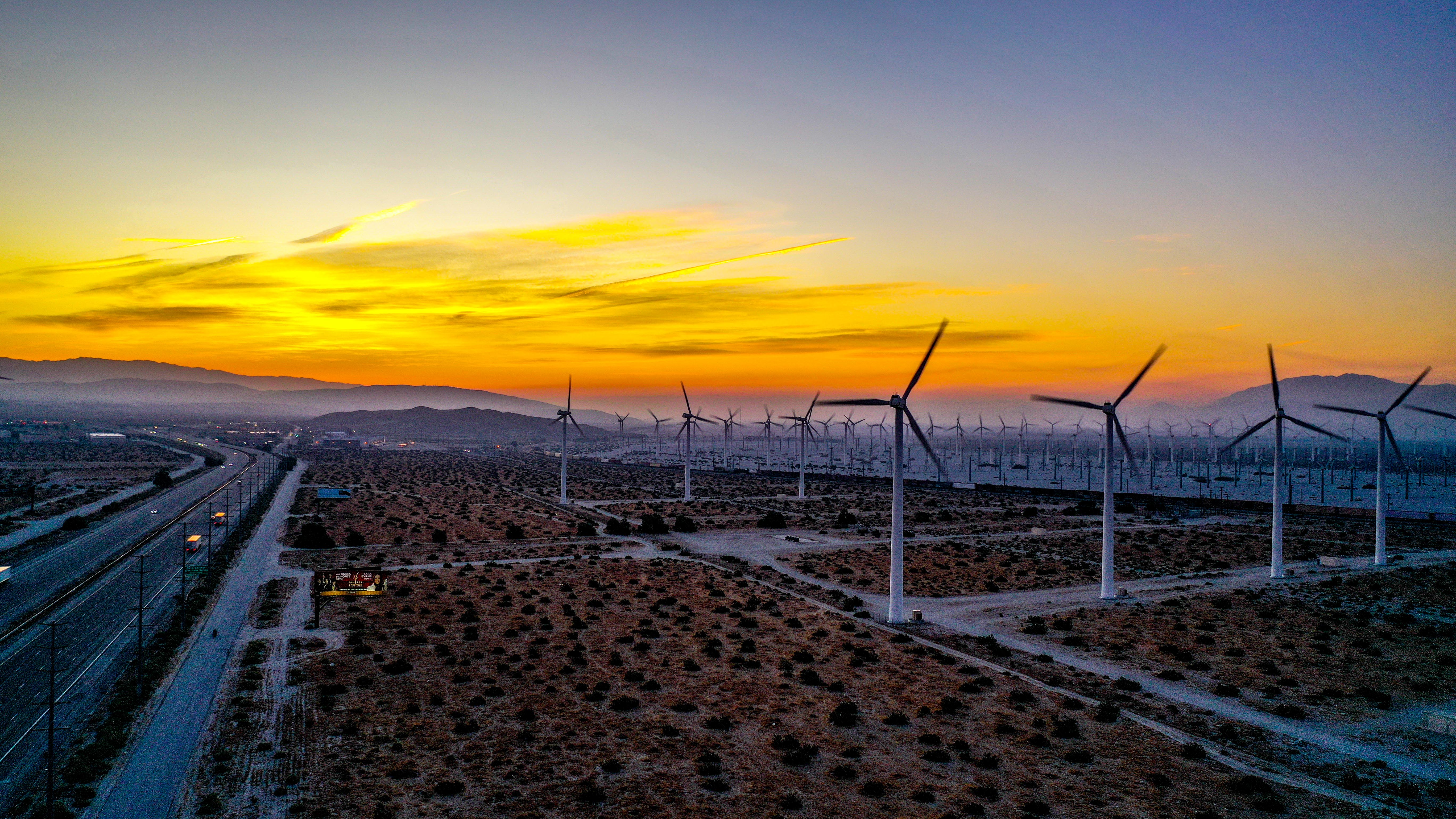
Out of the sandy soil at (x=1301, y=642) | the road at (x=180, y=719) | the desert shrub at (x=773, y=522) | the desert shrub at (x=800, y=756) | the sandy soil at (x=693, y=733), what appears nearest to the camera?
the road at (x=180, y=719)

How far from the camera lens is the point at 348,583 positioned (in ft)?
158

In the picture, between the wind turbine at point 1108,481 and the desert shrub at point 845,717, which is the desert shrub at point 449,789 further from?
the wind turbine at point 1108,481

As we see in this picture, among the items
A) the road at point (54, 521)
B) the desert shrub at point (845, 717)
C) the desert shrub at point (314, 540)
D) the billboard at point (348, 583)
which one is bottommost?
the road at point (54, 521)

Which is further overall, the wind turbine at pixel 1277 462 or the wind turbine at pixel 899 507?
the wind turbine at pixel 1277 462

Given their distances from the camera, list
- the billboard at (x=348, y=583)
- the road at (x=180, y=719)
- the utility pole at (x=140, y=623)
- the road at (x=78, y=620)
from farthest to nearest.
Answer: the billboard at (x=348, y=583), the utility pole at (x=140, y=623), the road at (x=78, y=620), the road at (x=180, y=719)

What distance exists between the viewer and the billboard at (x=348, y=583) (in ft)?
157

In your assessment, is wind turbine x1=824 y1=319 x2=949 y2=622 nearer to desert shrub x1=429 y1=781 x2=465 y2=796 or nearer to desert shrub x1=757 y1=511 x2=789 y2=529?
desert shrub x1=429 y1=781 x2=465 y2=796

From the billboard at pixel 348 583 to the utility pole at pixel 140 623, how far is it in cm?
855

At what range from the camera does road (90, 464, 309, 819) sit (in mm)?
25438

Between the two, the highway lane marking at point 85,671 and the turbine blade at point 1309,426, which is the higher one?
the turbine blade at point 1309,426

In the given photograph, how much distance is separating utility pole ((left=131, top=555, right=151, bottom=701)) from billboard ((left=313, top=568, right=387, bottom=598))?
28.1 ft

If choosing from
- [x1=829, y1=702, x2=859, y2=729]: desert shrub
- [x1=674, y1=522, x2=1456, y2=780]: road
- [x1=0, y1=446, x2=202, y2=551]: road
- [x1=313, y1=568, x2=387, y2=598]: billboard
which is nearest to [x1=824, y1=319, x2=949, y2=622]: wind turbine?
[x1=674, y1=522, x2=1456, y2=780]: road

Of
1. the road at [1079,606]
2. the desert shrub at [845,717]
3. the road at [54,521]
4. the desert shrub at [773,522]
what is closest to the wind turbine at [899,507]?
the road at [1079,606]

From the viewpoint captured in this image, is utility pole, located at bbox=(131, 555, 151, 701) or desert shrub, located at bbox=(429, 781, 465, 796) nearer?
desert shrub, located at bbox=(429, 781, 465, 796)
